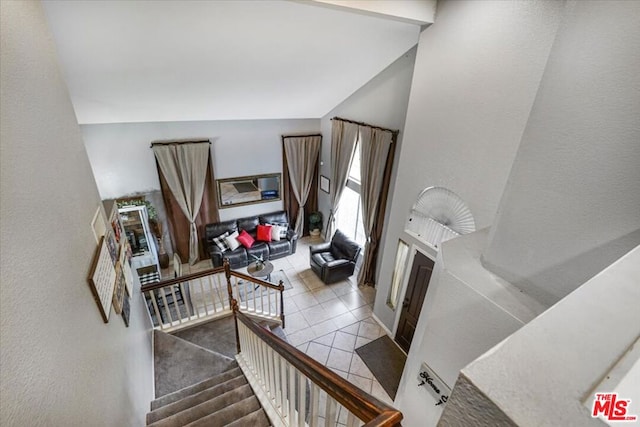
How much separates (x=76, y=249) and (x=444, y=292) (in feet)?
6.36

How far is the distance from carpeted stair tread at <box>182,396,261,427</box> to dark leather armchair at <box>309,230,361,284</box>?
3.16 meters

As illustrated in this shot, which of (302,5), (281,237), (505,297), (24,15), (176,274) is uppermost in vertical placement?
(302,5)

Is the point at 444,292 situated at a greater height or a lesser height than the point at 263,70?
lesser

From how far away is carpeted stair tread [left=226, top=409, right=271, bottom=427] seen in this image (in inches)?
81.2

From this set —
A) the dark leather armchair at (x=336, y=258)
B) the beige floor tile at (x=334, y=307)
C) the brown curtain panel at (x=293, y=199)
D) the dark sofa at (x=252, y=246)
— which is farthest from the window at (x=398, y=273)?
the brown curtain panel at (x=293, y=199)

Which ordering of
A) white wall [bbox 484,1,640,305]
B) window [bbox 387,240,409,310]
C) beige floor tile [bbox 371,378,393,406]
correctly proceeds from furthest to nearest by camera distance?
1. window [bbox 387,240,409,310]
2. beige floor tile [bbox 371,378,393,406]
3. white wall [bbox 484,1,640,305]

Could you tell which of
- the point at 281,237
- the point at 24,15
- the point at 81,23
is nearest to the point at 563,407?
the point at 24,15

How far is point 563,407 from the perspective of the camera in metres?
0.51

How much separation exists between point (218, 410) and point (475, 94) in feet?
11.9

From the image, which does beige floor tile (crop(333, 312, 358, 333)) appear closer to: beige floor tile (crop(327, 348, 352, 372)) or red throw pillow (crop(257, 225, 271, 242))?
beige floor tile (crop(327, 348, 352, 372))

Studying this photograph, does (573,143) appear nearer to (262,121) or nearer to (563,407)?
(563,407)

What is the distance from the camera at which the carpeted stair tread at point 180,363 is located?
2896mm

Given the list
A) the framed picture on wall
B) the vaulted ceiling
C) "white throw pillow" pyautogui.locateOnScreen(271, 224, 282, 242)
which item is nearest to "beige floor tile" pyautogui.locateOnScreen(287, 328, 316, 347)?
"white throw pillow" pyautogui.locateOnScreen(271, 224, 282, 242)

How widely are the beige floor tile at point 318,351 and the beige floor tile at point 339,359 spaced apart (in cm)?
7
